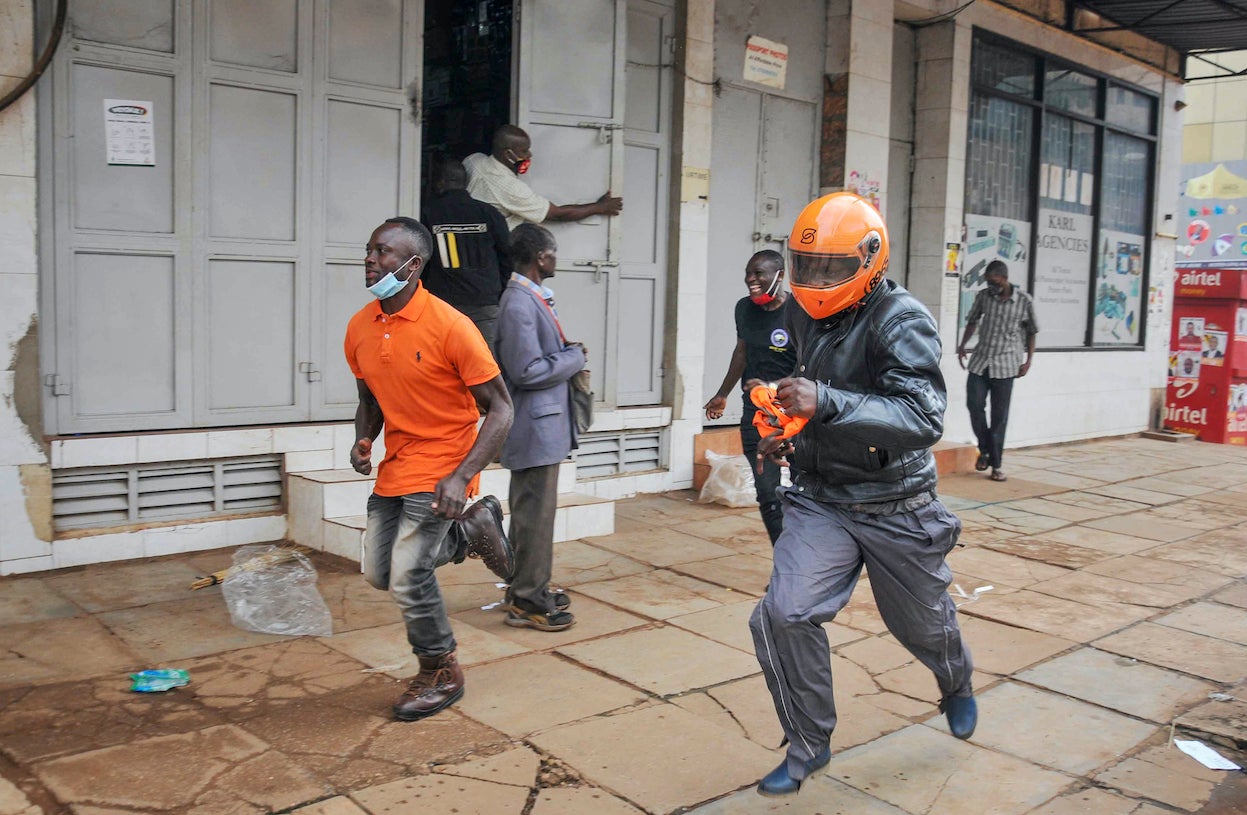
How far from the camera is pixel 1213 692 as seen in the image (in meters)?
4.71

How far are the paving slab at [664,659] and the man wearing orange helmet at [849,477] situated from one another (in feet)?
3.74

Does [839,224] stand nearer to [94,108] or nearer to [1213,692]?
[1213,692]

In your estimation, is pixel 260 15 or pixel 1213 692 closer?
pixel 1213 692

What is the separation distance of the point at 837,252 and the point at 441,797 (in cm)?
204

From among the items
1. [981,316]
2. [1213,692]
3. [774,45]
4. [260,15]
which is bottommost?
[1213,692]

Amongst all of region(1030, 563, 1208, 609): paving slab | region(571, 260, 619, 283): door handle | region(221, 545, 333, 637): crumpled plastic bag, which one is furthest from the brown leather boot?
region(571, 260, 619, 283): door handle

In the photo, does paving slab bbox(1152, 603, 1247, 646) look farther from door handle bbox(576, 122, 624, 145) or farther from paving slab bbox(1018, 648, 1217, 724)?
door handle bbox(576, 122, 624, 145)

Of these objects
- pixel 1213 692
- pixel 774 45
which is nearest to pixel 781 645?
pixel 1213 692

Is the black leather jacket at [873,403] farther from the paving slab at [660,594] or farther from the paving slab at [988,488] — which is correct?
the paving slab at [988,488]

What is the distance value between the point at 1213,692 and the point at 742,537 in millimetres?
3174

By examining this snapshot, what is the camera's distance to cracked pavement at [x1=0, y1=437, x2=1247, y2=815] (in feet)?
11.6

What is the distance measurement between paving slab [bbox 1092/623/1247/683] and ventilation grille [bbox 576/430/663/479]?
3770mm

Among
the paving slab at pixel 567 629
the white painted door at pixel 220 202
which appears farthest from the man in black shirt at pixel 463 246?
the paving slab at pixel 567 629

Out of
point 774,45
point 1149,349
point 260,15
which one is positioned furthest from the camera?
point 1149,349
